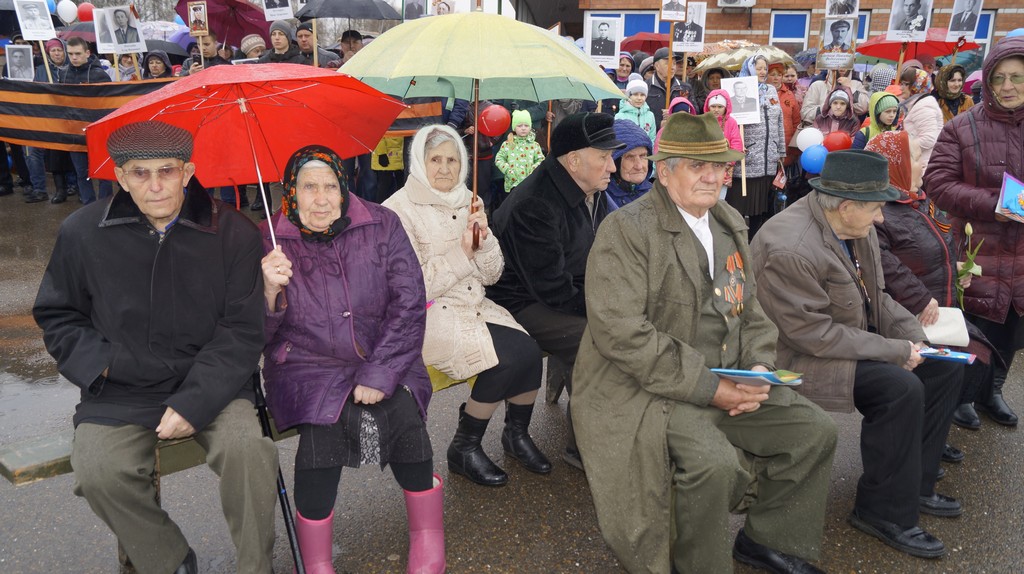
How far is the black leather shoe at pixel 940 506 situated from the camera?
11.4ft

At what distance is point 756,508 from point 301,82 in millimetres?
2502

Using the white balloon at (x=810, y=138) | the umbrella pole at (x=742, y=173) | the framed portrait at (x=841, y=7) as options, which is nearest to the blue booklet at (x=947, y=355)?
the umbrella pole at (x=742, y=173)

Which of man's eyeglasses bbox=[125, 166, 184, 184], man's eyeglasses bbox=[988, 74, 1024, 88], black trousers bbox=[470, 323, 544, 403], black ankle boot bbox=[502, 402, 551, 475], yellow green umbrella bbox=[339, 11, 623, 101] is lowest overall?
black ankle boot bbox=[502, 402, 551, 475]

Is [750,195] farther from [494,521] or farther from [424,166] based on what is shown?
[494,521]

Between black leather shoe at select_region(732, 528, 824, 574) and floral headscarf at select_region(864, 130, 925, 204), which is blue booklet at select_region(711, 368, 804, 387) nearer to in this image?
black leather shoe at select_region(732, 528, 824, 574)

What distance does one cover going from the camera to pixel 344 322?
3.03m

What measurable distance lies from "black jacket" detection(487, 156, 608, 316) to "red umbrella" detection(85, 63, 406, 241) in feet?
2.67

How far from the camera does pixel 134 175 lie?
2773 mm

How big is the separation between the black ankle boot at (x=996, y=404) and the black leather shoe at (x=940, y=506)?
1146 mm

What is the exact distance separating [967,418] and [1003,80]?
190cm

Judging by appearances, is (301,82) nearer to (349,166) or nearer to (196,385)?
(196,385)

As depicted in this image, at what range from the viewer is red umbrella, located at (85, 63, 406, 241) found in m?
2.92

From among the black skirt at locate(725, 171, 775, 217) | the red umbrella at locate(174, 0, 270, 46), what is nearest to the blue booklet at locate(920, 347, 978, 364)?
the black skirt at locate(725, 171, 775, 217)

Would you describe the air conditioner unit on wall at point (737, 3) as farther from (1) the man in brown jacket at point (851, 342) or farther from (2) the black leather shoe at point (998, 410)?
(1) the man in brown jacket at point (851, 342)
